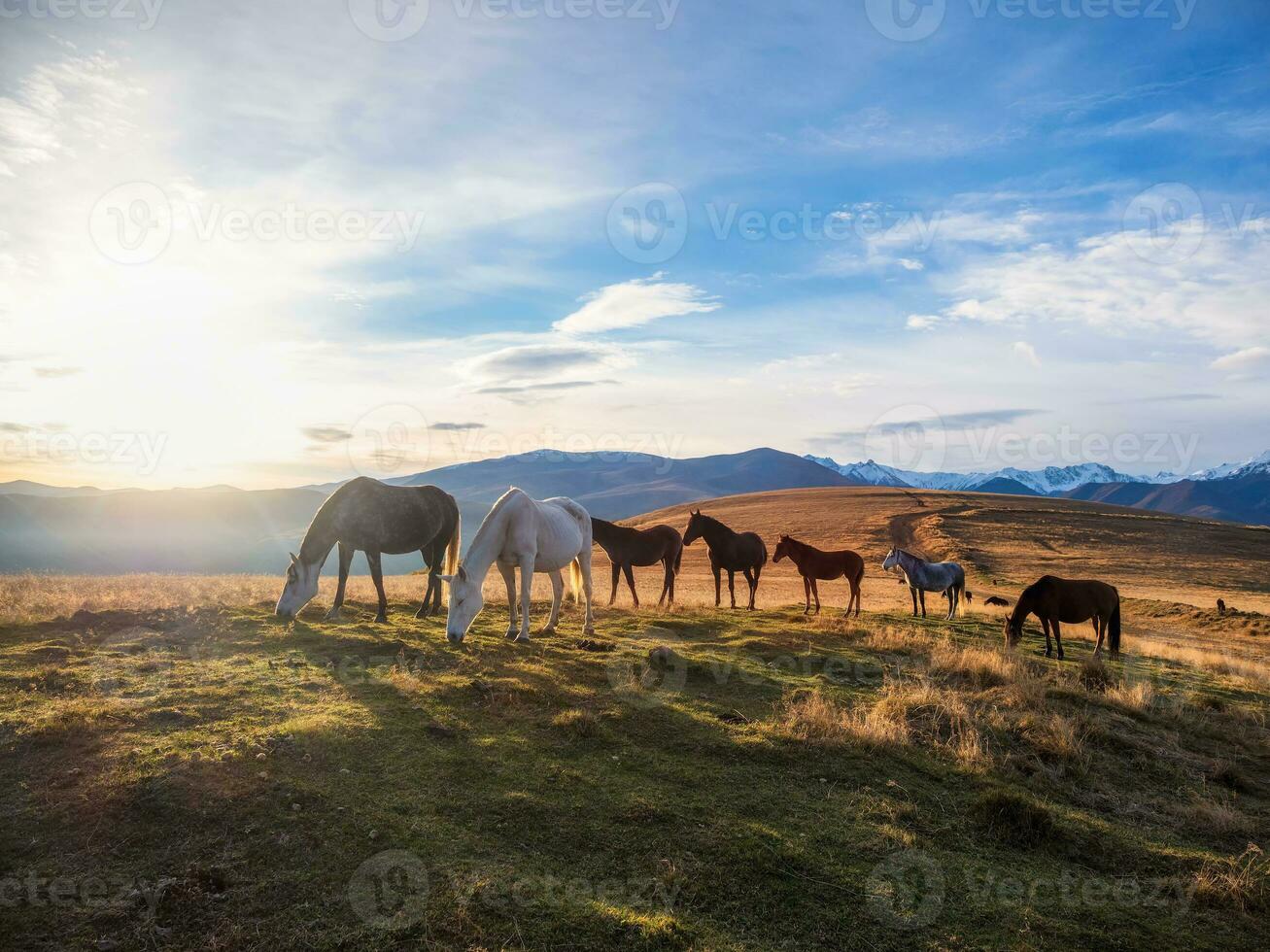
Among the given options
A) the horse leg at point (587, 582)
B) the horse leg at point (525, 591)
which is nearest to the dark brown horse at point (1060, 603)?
the horse leg at point (587, 582)

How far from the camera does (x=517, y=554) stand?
1277cm

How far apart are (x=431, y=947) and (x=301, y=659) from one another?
741 centimetres

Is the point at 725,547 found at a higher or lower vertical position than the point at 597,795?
higher

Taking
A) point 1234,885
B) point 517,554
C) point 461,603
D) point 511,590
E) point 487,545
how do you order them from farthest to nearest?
point 511,590, point 517,554, point 487,545, point 461,603, point 1234,885

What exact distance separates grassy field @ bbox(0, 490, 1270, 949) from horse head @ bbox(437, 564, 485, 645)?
40 cm

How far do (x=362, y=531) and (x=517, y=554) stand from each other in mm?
3872

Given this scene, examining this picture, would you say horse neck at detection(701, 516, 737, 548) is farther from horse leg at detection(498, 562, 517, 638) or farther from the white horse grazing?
horse leg at detection(498, 562, 517, 638)

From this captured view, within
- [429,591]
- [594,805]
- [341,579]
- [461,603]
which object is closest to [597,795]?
[594,805]

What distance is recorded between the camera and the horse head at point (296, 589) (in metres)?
13.8

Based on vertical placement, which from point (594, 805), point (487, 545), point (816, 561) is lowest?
point (594, 805)

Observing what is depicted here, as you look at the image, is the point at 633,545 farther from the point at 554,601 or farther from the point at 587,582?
the point at 554,601

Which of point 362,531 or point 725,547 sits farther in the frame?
point 725,547

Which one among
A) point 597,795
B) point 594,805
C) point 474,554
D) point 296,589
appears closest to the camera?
point 594,805

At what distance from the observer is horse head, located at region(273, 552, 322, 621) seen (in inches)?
543
